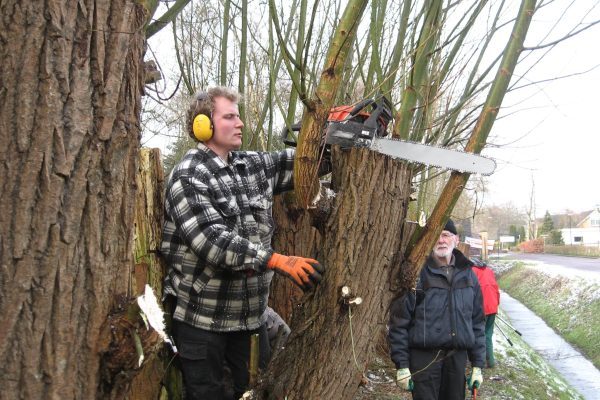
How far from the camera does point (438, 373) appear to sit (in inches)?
131

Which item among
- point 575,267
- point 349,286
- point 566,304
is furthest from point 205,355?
point 575,267

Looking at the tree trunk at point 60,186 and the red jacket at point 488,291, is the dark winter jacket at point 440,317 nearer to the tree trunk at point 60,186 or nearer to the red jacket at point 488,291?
the red jacket at point 488,291

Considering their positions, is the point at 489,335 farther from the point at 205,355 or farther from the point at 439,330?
the point at 205,355

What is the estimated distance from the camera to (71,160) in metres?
1.38

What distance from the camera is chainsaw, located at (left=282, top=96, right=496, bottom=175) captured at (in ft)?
7.94

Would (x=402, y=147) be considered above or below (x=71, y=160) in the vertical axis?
above

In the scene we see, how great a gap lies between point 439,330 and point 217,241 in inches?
67.5

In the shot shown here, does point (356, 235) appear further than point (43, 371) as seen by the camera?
Yes

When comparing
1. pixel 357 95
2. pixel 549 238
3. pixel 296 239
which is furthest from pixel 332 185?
pixel 549 238

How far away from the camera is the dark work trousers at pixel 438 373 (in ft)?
10.8

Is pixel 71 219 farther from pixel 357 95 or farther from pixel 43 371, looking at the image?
pixel 357 95

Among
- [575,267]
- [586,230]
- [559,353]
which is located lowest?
[559,353]

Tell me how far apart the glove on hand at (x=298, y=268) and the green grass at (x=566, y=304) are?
30.7 ft

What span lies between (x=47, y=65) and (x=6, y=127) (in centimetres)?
18
